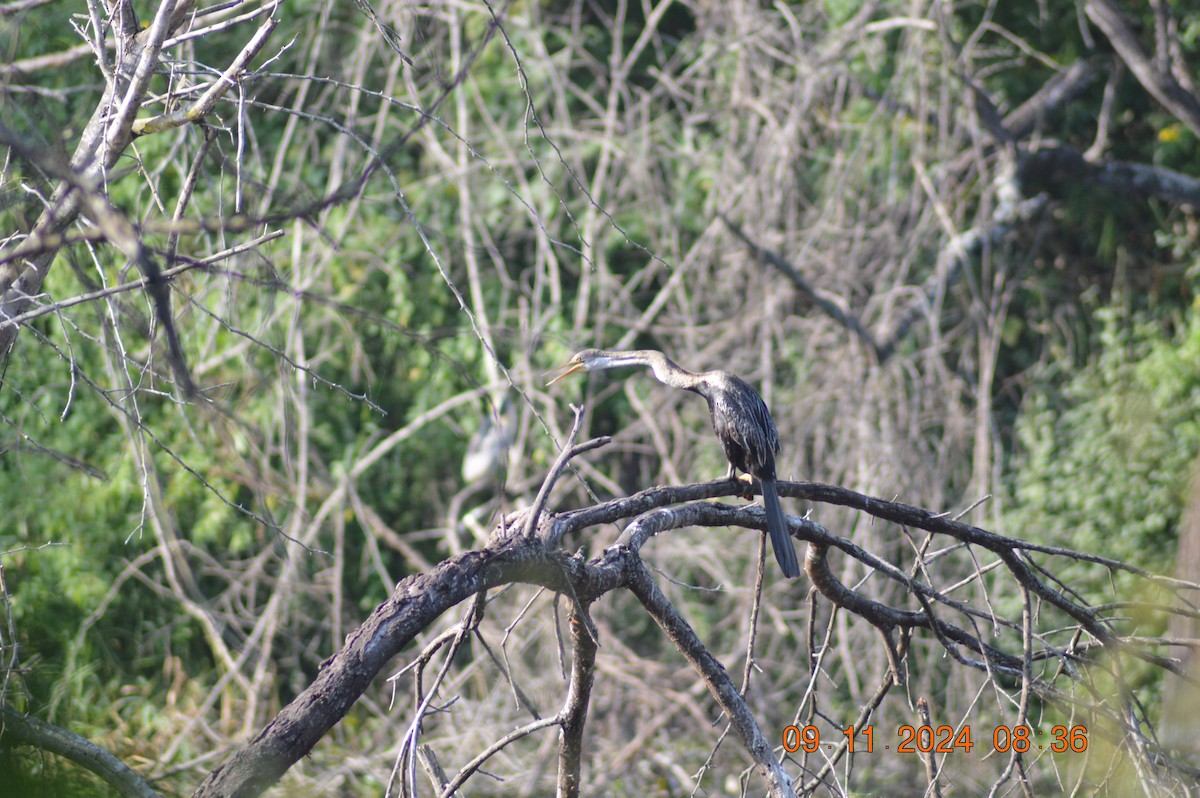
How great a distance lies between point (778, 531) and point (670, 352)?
3.76m

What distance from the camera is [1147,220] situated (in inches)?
271

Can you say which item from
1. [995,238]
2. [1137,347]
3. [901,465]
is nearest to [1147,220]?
[1137,347]

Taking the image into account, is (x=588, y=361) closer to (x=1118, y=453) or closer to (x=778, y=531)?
(x=778, y=531)

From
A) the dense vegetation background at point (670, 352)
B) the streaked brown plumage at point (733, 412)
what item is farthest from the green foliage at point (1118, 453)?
the streaked brown plumage at point (733, 412)

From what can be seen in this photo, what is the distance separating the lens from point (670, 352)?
603cm

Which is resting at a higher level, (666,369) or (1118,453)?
(666,369)

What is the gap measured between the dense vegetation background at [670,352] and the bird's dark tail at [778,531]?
7.61 feet

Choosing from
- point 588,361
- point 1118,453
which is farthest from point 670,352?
point 588,361

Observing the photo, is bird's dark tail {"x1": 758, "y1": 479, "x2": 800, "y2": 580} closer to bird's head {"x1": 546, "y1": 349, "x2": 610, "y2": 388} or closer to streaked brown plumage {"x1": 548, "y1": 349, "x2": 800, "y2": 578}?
streaked brown plumage {"x1": 548, "y1": 349, "x2": 800, "y2": 578}

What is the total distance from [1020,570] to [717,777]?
4092mm

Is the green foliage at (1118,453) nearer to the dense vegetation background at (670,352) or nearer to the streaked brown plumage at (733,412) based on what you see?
the dense vegetation background at (670,352)

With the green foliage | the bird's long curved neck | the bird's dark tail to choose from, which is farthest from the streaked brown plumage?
the green foliage

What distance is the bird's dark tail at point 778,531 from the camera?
2289 millimetres

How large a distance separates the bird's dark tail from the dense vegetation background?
232cm
